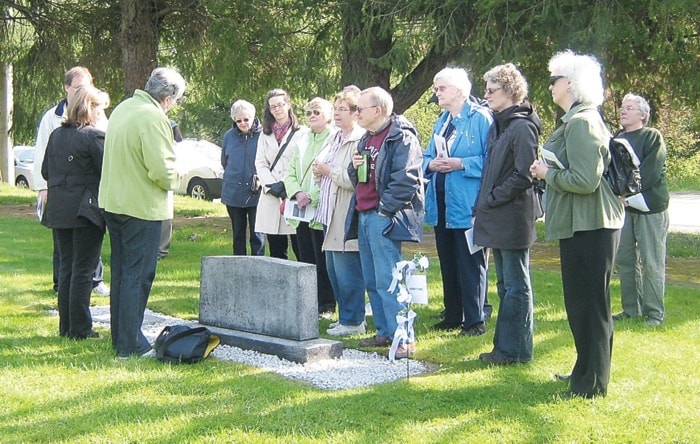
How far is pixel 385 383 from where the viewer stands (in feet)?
19.4

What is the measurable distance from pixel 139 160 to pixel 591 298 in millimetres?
3259

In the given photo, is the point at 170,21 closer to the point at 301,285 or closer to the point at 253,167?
the point at 253,167

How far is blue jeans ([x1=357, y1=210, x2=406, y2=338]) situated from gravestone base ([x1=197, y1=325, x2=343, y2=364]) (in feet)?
1.53

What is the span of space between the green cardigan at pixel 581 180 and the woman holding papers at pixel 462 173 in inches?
74.8

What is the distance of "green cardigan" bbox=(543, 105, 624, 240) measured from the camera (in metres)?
5.14

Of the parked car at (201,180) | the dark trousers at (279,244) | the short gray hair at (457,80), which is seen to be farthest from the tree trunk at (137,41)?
the parked car at (201,180)

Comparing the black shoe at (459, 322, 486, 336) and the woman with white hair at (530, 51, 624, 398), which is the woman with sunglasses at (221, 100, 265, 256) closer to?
the black shoe at (459, 322, 486, 336)

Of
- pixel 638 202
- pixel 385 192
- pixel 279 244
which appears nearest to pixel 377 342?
pixel 385 192

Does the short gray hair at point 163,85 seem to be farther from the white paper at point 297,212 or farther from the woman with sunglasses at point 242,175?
the woman with sunglasses at point 242,175

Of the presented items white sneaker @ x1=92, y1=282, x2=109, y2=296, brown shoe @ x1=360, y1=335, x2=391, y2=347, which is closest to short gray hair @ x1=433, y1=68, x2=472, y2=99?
brown shoe @ x1=360, y1=335, x2=391, y2=347

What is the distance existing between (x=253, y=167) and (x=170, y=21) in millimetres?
7633

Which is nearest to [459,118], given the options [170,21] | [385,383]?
[385,383]

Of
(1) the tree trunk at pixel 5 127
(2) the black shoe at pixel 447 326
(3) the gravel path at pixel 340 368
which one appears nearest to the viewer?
(3) the gravel path at pixel 340 368

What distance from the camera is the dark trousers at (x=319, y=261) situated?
8.41m
